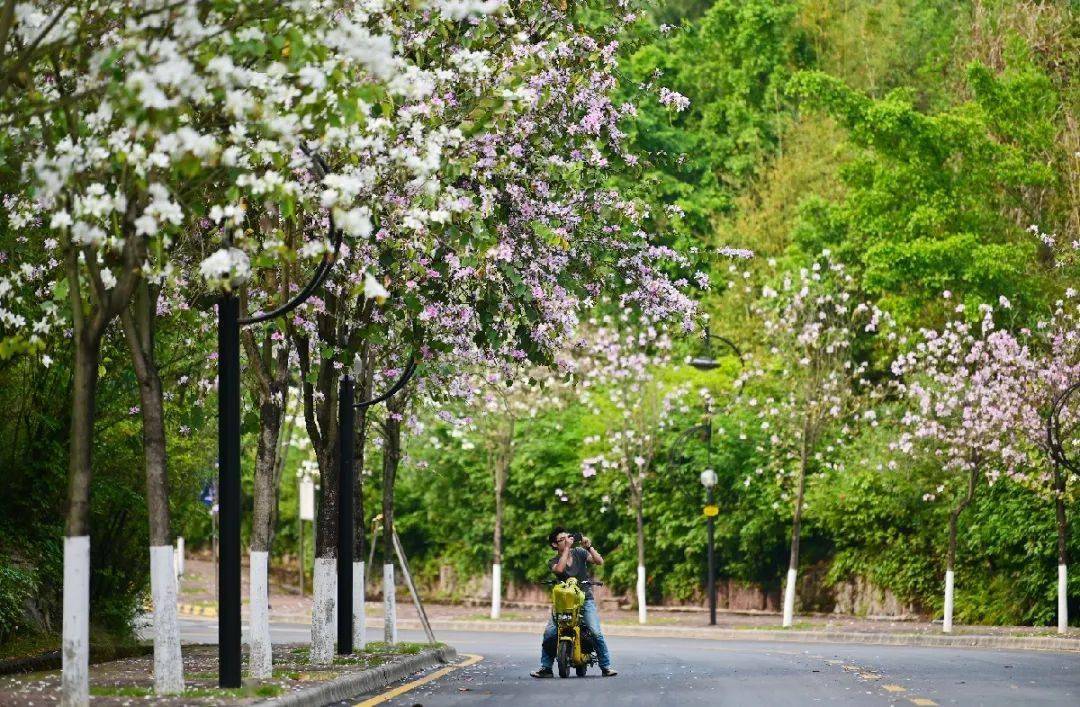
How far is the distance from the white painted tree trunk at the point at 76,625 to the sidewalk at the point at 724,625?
22.0 m

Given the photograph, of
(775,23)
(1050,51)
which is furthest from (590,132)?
(775,23)

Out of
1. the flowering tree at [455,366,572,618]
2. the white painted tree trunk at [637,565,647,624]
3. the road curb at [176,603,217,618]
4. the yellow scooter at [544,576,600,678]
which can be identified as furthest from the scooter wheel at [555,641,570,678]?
the road curb at [176,603,217,618]

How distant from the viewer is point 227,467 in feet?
50.4

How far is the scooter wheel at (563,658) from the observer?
812 inches

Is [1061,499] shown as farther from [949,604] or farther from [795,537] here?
[795,537]

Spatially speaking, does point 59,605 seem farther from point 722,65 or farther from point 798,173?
point 722,65

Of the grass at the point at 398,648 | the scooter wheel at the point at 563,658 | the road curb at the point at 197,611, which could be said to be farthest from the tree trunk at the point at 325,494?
the road curb at the point at 197,611

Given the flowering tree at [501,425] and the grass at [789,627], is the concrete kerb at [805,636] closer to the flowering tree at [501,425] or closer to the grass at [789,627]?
the grass at [789,627]

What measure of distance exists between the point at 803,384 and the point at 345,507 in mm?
20064

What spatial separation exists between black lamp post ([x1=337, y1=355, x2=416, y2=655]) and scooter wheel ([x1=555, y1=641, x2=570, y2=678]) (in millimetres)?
2854

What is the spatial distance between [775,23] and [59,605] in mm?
42468

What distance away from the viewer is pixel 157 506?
1491cm

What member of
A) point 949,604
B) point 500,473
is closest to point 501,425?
point 500,473

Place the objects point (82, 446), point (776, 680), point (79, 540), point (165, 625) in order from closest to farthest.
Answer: point (79, 540) → point (82, 446) → point (165, 625) → point (776, 680)
